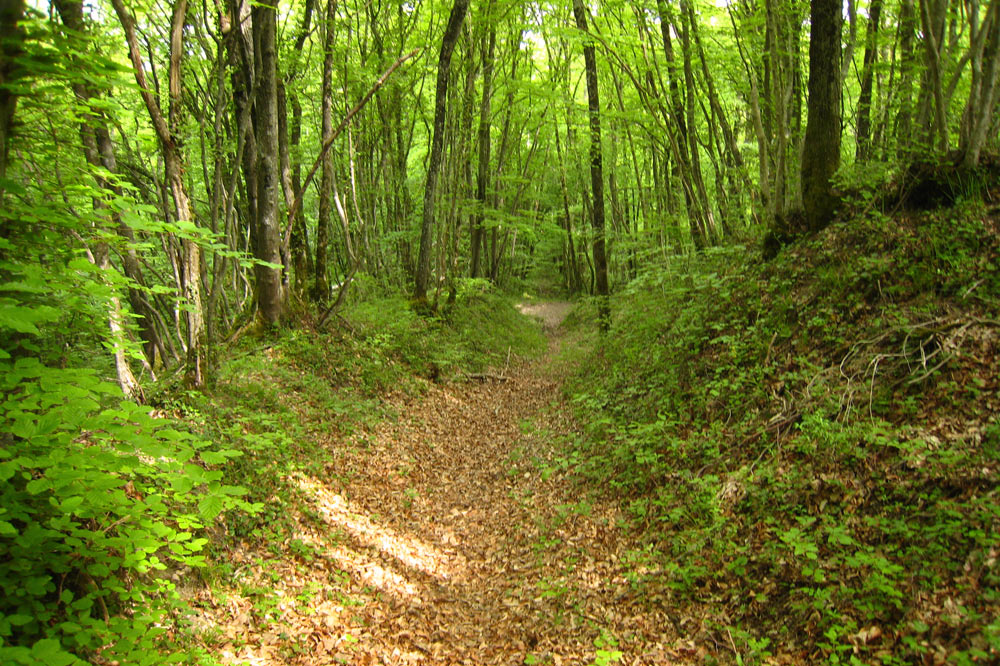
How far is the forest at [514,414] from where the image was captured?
2973mm

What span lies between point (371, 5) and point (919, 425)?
1377 centimetres

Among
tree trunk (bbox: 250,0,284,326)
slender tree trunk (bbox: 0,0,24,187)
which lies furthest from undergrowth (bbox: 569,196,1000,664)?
tree trunk (bbox: 250,0,284,326)

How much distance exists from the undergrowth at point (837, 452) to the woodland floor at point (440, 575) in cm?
55

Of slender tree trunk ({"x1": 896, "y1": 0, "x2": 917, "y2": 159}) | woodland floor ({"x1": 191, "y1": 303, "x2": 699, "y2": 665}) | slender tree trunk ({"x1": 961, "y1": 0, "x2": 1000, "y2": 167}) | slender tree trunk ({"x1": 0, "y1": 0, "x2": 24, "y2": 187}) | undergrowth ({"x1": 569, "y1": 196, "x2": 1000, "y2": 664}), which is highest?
slender tree trunk ({"x1": 896, "y1": 0, "x2": 917, "y2": 159})

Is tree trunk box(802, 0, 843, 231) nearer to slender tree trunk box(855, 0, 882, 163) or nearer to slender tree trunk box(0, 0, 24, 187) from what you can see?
slender tree trunk box(855, 0, 882, 163)

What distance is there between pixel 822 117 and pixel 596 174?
21.2 feet

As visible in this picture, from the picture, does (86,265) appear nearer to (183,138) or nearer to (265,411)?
(183,138)

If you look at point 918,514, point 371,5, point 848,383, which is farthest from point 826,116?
point 371,5

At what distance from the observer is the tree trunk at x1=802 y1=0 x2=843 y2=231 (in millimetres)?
7012

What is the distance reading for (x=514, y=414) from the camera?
10453 mm

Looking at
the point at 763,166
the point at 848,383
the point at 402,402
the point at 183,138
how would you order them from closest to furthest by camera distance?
the point at 848,383 < the point at 183,138 < the point at 763,166 < the point at 402,402

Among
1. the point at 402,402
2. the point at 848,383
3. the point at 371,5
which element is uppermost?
the point at 371,5

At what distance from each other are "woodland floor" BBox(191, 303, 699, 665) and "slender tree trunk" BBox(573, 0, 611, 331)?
251 inches

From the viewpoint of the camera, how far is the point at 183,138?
5.74 m
